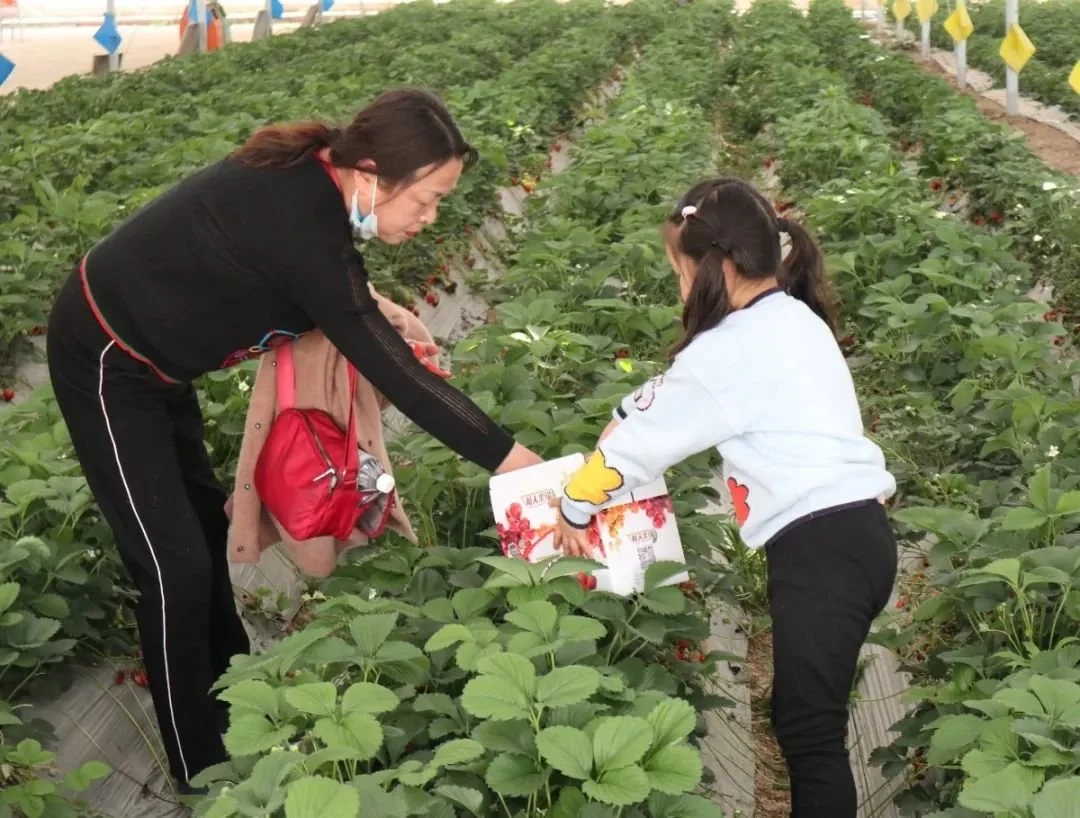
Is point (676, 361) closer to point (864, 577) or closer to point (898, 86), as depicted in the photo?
point (864, 577)

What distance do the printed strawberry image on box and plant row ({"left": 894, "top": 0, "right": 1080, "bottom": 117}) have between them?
10.8 m

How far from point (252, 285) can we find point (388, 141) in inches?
15.9

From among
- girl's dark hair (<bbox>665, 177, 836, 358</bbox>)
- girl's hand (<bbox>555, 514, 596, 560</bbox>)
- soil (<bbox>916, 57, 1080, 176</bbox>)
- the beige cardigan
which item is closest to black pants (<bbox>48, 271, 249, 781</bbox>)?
the beige cardigan

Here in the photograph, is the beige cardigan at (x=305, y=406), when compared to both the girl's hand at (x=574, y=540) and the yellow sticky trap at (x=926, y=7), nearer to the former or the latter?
the girl's hand at (x=574, y=540)

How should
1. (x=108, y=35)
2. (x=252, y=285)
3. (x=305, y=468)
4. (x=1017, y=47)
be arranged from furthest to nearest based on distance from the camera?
(x=108, y=35)
(x=1017, y=47)
(x=305, y=468)
(x=252, y=285)

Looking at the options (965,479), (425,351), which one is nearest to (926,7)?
(965,479)

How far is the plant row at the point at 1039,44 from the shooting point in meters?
12.6

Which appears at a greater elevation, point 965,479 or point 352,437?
point 352,437

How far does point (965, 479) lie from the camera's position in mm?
3377

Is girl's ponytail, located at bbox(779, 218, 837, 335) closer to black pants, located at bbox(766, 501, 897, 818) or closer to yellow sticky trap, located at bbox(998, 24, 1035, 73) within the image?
black pants, located at bbox(766, 501, 897, 818)

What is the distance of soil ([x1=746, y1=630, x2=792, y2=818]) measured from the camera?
2.97 m

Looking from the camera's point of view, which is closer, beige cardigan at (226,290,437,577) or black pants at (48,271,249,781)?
black pants at (48,271,249,781)

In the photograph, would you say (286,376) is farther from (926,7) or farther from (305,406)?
(926,7)

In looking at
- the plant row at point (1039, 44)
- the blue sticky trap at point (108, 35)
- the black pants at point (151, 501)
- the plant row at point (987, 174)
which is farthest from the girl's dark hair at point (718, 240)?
the blue sticky trap at point (108, 35)
